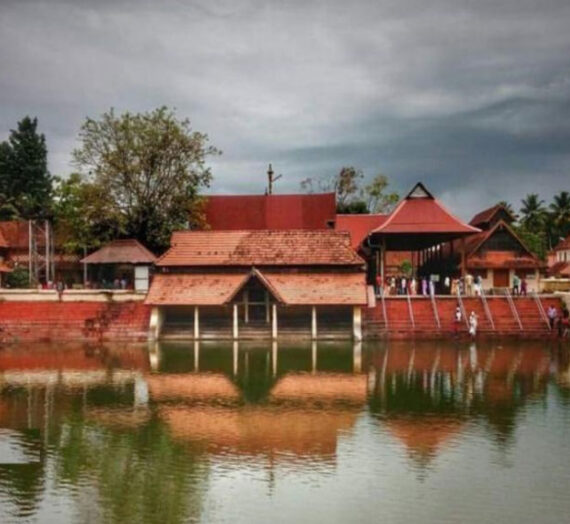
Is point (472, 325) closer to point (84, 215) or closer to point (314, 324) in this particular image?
point (314, 324)

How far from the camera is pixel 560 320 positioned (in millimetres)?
31938

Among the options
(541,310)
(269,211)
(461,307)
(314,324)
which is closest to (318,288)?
(314,324)

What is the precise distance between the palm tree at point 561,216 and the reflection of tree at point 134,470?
5719cm

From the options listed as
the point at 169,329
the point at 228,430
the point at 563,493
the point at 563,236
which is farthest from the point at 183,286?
the point at 563,236

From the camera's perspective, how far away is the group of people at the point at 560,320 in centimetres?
3186

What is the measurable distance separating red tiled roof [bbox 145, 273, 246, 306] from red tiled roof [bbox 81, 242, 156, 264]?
3211mm

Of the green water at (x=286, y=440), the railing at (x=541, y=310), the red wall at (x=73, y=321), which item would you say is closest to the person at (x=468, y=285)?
the railing at (x=541, y=310)

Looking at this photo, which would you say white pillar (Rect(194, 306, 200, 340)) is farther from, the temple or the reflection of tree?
the reflection of tree

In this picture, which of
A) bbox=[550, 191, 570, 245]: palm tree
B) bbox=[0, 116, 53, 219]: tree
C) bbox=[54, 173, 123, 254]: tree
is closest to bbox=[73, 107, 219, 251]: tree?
bbox=[54, 173, 123, 254]: tree

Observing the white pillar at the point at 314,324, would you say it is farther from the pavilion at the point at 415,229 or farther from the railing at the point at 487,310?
the railing at the point at 487,310

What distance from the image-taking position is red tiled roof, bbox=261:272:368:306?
32.1 meters

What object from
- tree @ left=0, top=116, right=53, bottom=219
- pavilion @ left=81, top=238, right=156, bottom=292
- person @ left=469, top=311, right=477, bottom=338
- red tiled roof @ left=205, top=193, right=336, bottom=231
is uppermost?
tree @ left=0, top=116, right=53, bottom=219

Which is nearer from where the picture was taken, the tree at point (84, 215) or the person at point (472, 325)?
the person at point (472, 325)

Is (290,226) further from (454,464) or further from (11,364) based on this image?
(454,464)
